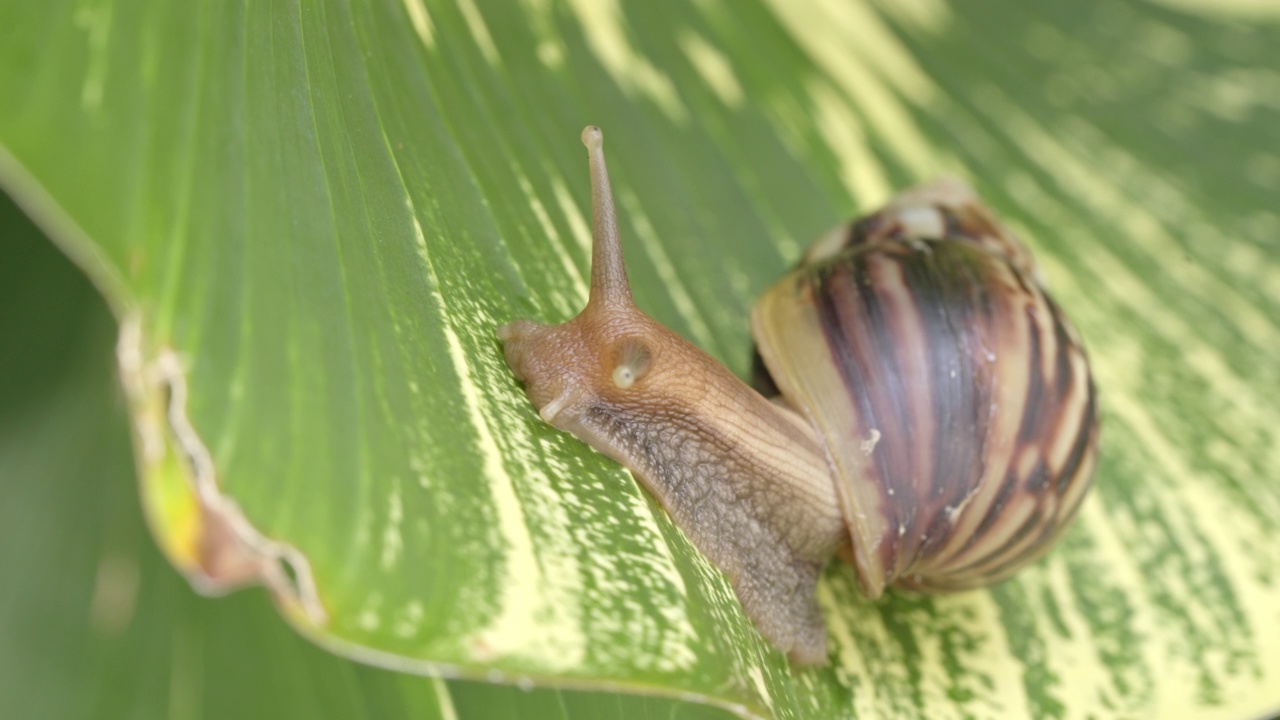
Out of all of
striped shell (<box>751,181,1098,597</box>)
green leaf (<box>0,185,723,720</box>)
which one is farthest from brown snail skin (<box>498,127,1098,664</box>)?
green leaf (<box>0,185,723,720</box>)

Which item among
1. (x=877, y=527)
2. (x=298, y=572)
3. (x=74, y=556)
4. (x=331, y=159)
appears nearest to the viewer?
(x=298, y=572)

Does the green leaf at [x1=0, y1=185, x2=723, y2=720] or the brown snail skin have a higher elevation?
the brown snail skin

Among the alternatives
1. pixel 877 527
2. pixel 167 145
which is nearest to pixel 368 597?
pixel 167 145

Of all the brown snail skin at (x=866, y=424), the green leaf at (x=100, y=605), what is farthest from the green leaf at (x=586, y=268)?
the green leaf at (x=100, y=605)

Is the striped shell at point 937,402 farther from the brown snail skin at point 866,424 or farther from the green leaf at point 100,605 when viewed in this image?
the green leaf at point 100,605

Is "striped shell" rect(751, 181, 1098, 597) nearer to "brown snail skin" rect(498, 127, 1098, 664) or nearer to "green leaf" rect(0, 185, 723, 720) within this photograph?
"brown snail skin" rect(498, 127, 1098, 664)

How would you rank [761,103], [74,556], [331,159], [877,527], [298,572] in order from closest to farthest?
[298,572], [331,159], [877,527], [74,556], [761,103]

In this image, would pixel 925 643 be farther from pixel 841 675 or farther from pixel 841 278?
pixel 841 278
